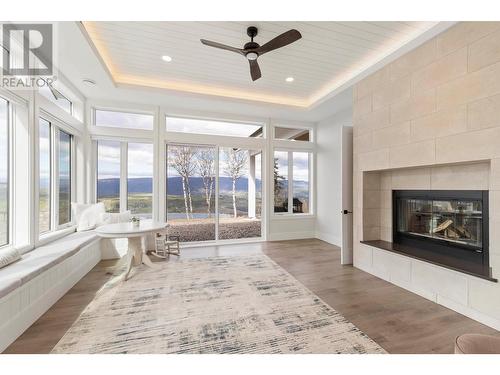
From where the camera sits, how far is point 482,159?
2.06 meters

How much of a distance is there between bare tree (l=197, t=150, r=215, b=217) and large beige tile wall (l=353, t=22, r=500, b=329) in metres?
2.85

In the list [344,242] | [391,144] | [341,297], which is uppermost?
[391,144]

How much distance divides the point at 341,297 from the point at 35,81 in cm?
438

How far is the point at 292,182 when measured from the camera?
5.55 m

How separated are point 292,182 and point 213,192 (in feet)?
6.45

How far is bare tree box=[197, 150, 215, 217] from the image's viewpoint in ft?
16.0

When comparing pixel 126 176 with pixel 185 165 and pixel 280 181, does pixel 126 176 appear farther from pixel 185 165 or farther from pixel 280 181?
pixel 280 181

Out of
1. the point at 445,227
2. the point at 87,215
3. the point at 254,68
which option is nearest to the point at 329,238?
the point at 445,227

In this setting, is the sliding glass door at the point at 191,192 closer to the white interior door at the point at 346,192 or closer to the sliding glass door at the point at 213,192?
the sliding glass door at the point at 213,192

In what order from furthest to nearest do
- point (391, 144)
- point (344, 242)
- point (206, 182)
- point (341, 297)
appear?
1. point (206, 182)
2. point (344, 242)
3. point (391, 144)
4. point (341, 297)
